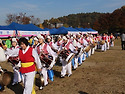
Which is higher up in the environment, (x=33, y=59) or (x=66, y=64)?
(x=33, y=59)

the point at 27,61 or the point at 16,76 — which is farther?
the point at 16,76

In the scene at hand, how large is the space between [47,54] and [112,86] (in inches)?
102

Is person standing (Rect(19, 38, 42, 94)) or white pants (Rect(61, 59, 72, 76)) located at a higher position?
person standing (Rect(19, 38, 42, 94))

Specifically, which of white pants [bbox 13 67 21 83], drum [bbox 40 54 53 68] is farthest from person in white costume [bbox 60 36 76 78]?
white pants [bbox 13 67 21 83]

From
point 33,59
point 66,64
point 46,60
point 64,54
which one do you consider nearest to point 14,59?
point 46,60

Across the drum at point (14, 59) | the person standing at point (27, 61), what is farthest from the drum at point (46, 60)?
the person standing at point (27, 61)

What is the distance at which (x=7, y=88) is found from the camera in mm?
5984

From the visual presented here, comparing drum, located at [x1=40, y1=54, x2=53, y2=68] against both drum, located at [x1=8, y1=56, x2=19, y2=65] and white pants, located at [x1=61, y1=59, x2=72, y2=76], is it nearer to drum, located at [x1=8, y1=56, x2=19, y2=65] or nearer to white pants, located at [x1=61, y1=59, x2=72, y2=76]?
drum, located at [x1=8, y1=56, x2=19, y2=65]

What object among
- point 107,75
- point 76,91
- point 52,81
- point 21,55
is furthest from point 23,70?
point 107,75

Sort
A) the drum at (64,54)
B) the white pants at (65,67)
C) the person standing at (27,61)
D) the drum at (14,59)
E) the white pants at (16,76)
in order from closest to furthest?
the person standing at (27,61), the drum at (14,59), the white pants at (16,76), the drum at (64,54), the white pants at (65,67)

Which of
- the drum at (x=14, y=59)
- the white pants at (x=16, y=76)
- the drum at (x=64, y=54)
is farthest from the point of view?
the drum at (x=64, y=54)

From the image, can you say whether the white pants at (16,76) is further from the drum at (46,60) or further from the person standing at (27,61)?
the person standing at (27,61)

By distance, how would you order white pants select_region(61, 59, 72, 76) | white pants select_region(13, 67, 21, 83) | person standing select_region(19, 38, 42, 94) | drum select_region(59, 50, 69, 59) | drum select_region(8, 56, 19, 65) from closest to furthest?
1. person standing select_region(19, 38, 42, 94)
2. drum select_region(8, 56, 19, 65)
3. white pants select_region(13, 67, 21, 83)
4. drum select_region(59, 50, 69, 59)
5. white pants select_region(61, 59, 72, 76)

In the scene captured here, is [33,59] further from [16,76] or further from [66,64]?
[66,64]
